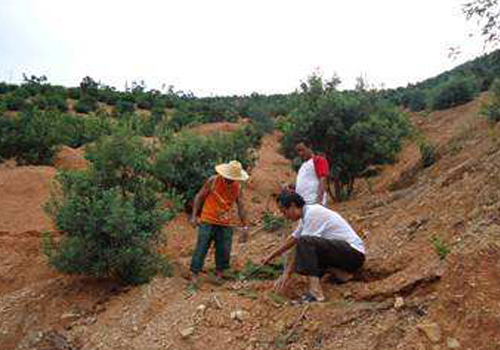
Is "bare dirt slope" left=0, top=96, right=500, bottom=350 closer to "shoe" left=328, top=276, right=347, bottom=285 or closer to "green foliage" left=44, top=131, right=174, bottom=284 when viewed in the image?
"shoe" left=328, top=276, right=347, bottom=285

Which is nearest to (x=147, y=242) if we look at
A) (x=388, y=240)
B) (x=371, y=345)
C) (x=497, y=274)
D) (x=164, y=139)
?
(x=388, y=240)

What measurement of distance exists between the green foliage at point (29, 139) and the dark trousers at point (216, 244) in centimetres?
909

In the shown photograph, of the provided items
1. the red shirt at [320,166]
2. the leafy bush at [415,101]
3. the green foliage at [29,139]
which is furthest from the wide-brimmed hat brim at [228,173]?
the leafy bush at [415,101]

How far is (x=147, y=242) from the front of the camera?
690 centimetres

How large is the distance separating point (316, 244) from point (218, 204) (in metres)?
1.72

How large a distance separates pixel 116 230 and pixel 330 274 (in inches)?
89.4

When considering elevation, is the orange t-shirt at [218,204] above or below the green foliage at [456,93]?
below

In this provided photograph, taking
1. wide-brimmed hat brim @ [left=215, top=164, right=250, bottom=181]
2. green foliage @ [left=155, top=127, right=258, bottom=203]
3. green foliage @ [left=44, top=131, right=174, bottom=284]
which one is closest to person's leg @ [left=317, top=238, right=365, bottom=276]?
wide-brimmed hat brim @ [left=215, top=164, right=250, bottom=181]

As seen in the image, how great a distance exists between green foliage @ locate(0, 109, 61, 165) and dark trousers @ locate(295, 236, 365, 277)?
10.8 metres

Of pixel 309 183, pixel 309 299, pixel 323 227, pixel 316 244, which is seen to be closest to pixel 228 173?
pixel 309 183

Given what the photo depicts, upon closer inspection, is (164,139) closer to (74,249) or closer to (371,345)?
(74,249)

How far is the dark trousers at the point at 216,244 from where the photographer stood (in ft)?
22.3

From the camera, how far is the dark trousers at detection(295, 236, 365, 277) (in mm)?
5336

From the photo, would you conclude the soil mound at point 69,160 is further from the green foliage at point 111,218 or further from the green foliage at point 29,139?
the green foliage at point 111,218
